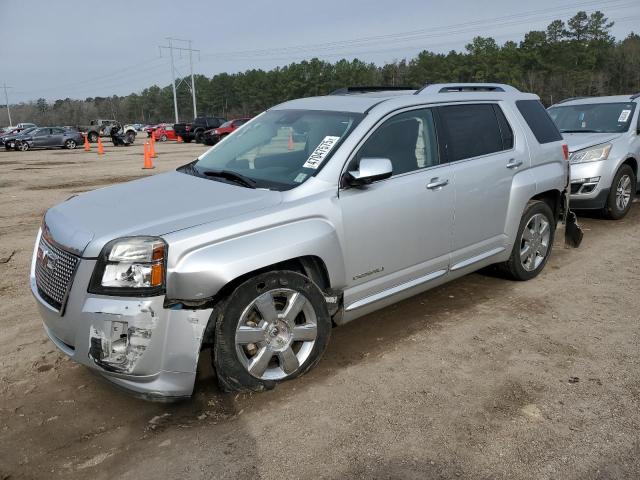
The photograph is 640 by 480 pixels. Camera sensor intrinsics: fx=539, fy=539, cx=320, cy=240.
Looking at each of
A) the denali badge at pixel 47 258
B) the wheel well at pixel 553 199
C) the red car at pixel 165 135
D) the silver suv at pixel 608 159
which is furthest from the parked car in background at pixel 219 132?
the denali badge at pixel 47 258

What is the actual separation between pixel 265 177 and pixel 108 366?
5.25 feet

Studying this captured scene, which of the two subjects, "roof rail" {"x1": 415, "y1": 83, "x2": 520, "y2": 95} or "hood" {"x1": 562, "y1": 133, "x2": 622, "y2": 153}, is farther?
"hood" {"x1": 562, "y1": 133, "x2": 622, "y2": 153}

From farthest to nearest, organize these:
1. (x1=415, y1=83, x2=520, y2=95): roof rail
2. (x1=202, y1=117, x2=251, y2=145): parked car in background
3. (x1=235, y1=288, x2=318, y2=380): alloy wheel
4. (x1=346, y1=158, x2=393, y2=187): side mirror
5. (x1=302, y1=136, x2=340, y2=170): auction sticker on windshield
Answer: (x1=202, y1=117, x2=251, y2=145): parked car in background, (x1=415, y1=83, x2=520, y2=95): roof rail, (x1=302, y1=136, x2=340, y2=170): auction sticker on windshield, (x1=346, y1=158, x2=393, y2=187): side mirror, (x1=235, y1=288, x2=318, y2=380): alloy wheel

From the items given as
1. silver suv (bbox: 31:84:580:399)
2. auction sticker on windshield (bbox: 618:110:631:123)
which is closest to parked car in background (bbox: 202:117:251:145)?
auction sticker on windshield (bbox: 618:110:631:123)

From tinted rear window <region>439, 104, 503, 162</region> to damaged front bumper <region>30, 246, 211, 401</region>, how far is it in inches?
96.7

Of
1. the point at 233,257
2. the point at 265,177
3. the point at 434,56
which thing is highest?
the point at 434,56

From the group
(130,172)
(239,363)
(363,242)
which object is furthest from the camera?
(130,172)

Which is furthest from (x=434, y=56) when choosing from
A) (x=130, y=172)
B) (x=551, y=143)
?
(x=551, y=143)

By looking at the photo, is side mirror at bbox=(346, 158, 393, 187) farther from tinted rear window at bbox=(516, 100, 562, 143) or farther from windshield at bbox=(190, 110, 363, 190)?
tinted rear window at bbox=(516, 100, 562, 143)

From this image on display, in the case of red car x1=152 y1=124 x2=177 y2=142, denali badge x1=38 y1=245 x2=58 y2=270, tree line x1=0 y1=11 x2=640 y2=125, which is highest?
tree line x1=0 y1=11 x2=640 y2=125

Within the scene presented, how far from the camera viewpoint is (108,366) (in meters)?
2.89

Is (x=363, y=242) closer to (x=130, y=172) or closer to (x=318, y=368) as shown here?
(x=318, y=368)

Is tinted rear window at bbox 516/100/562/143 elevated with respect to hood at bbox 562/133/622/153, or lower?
elevated

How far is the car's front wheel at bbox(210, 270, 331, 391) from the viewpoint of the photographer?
309cm
